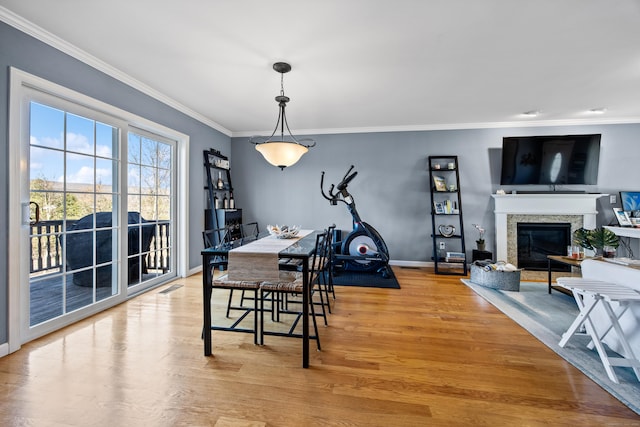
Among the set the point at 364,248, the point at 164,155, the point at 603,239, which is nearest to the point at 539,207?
the point at 603,239

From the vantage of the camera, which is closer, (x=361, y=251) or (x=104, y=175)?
(x=104, y=175)

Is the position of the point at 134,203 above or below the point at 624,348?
above

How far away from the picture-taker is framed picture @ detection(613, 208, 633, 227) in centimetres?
406

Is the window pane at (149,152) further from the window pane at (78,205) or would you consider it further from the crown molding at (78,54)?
the window pane at (78,205)

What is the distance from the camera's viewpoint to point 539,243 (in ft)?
14.6

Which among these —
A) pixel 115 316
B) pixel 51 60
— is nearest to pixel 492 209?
pixel 115 316

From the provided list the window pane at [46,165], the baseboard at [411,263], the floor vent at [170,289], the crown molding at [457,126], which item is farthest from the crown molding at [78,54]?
the baseboard at [411,263]

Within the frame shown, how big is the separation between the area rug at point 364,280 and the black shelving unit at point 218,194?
1.71m

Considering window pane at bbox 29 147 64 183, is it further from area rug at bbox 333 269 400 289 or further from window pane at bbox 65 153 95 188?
area rug at bbox 333 269 400 289

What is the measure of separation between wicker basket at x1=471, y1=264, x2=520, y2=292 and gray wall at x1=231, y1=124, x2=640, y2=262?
3.85ft

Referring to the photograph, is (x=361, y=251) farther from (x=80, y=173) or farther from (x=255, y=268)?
(x=80, y=173)

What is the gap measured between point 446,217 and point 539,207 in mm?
1337

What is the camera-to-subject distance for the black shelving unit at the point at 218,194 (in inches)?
173

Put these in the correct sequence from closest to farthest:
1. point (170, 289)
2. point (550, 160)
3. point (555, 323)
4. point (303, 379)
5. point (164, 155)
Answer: point (303, 379) < point (555, 323) < point (170, 289) < point (164, 155) < point (550, 160)
